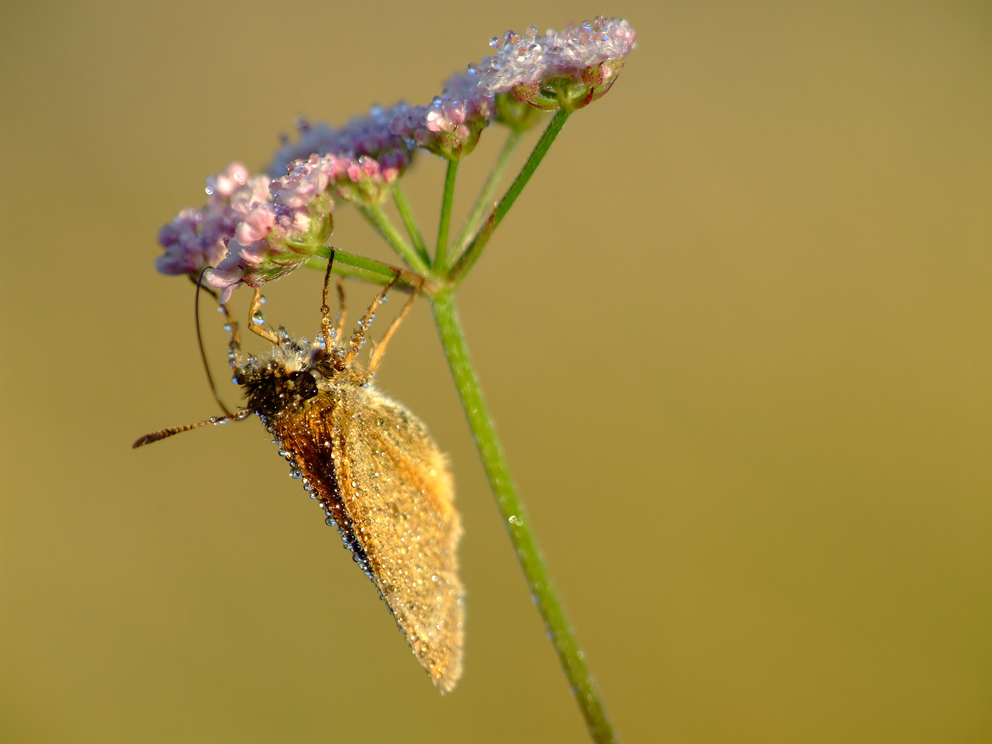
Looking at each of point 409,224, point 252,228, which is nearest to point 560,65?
point 409,224

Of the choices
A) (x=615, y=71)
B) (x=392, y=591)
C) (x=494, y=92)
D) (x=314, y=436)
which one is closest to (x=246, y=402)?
(x=314, y=436)

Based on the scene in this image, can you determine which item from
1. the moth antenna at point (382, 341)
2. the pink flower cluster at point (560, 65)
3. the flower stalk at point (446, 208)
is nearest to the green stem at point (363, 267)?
the flower stalk at point (446, 208)

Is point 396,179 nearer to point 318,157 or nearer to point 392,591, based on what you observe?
point 318,157

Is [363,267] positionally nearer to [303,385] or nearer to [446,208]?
[446,208]

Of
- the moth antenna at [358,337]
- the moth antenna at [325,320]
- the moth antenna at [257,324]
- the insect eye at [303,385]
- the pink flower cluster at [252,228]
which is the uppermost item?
the pink flower cluster at [252,228]

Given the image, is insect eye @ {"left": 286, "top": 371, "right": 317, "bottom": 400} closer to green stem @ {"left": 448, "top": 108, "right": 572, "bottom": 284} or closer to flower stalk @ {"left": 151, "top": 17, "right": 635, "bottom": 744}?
flower stalk @ {"left": 151, "top": 17, "right": 635, "bottom": 744}

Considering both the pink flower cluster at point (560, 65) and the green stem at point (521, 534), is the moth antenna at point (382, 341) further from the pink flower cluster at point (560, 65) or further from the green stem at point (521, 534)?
the pink flower cluster at point (560, 65)

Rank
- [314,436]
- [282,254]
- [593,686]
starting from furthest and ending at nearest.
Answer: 1. [314,436]
2. [282,254]
3. [593,686]
